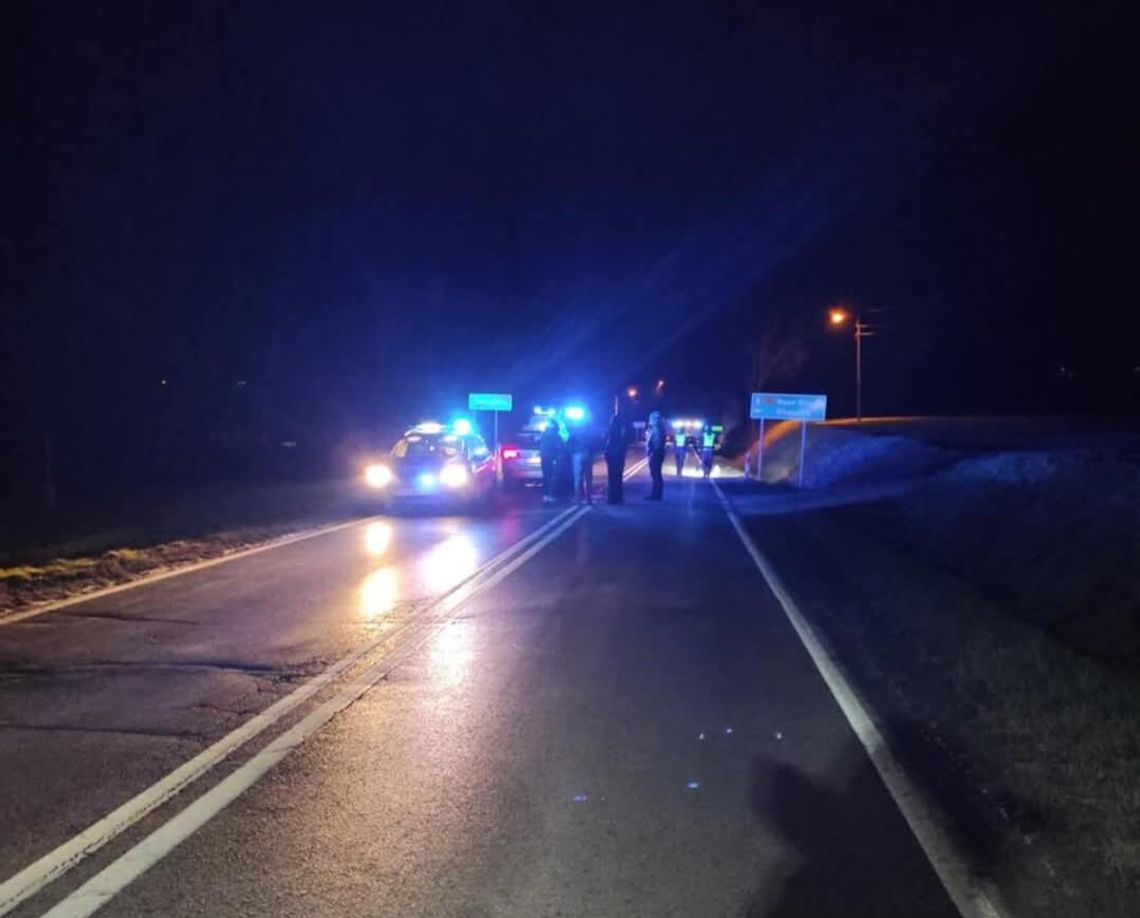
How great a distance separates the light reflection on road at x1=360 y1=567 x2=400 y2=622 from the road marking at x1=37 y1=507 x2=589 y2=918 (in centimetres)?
Result: 207

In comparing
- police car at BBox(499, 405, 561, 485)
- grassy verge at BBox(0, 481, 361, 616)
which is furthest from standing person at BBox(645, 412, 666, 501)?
grassy verge at BBox(0, 481, 361, 616)

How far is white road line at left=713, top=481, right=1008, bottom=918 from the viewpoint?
4273 mm

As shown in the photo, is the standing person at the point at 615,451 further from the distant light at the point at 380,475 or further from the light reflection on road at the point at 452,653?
the light reflection on road at the point at 452,653

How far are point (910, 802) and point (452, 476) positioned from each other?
56.4 feet

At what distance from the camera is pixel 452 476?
2195cm

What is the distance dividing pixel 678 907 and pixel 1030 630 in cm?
618

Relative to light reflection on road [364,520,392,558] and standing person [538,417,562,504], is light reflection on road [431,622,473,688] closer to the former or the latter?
light reflection on road [364,520,392,558]

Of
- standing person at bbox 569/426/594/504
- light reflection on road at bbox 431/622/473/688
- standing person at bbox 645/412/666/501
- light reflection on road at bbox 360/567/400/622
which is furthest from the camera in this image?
standing person at bbox 645/412/666/501

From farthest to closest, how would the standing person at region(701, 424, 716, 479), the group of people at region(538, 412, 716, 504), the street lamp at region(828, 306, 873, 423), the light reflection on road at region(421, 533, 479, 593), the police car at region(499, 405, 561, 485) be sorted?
the street lamp at region(828, 306, 873, 423) → the standing person at region(701, 424, 716, 479) → the police car at region(499, 405, 561, 485) → the group of people at region(538, 412, 716, 504) → the light reflection on road at region(421, 533, 479, 593)

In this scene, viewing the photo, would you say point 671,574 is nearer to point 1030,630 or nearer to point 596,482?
point 1030,630

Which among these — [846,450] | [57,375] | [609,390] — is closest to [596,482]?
[846,450]

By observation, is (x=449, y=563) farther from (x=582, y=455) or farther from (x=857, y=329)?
(x=857, y=329)

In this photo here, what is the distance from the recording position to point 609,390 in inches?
5094

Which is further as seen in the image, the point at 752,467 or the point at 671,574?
the point at 752,467
